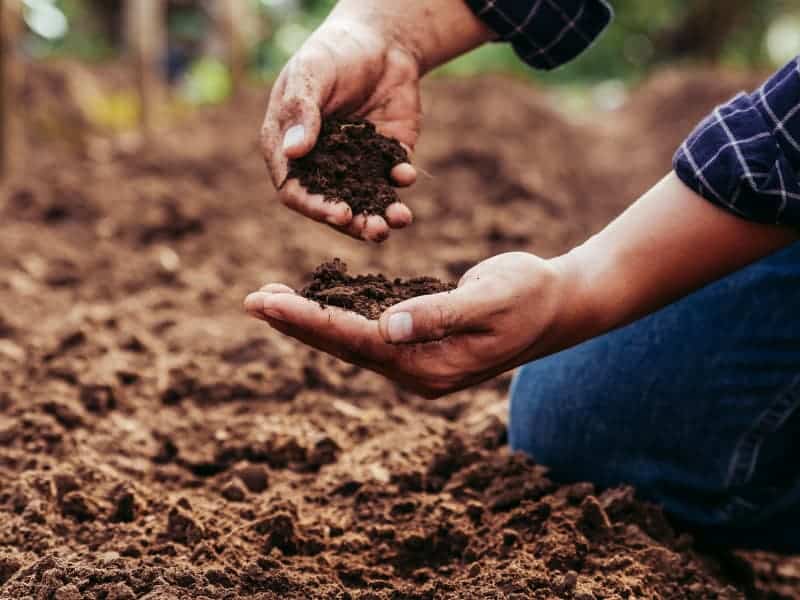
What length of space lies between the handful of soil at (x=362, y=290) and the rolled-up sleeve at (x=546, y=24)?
593mm

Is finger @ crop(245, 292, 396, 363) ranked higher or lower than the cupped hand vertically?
lower

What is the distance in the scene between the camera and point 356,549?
1.71 m

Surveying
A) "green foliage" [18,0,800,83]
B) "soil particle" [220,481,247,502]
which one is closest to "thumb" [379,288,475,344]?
"soil particle" [220,481,247,502]

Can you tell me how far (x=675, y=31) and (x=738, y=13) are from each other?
977mm

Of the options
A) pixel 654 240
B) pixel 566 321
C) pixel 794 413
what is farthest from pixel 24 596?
pixel 794 413

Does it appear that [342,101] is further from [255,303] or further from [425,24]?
[255,303]

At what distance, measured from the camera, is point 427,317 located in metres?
1.32

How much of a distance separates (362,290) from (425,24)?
62 cm

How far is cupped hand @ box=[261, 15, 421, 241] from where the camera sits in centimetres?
163

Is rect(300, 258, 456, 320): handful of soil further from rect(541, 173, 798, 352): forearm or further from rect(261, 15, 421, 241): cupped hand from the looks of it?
rect(541, 173, 798, 352): forearm

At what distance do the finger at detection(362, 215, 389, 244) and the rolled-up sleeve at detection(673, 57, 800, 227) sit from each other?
1.72ft

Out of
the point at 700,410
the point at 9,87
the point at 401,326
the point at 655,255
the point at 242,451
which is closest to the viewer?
the point at 401,326

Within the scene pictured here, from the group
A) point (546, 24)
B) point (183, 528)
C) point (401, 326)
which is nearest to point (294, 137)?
point (401, 326)

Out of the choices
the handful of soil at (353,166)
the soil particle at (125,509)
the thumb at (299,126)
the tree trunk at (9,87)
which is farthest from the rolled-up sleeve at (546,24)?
the tree trunk at (9,87)
